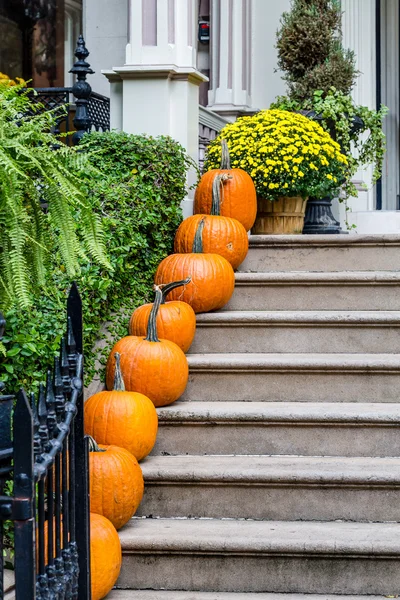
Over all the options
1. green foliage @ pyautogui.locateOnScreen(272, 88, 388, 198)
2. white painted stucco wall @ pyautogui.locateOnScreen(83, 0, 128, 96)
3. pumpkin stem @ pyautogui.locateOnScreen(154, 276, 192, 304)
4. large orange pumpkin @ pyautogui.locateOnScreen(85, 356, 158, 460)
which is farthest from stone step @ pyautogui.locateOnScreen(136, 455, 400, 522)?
white painted stucco wall @ pyautogui.locateOnScreen(83, 0, 128, 96)

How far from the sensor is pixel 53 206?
2549mm

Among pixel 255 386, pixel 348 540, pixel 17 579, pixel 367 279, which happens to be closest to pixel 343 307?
pixel 367 279

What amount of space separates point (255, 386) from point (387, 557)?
1.36 metres

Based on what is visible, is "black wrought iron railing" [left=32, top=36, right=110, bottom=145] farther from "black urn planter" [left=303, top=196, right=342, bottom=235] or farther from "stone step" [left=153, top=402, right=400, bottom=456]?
"stone step" [left=153, top=402, right=400, bottom=456]

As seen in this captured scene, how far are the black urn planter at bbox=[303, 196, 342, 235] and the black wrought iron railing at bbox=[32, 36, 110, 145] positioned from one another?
5.34 feet

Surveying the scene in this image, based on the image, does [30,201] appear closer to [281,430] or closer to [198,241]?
[281,430]

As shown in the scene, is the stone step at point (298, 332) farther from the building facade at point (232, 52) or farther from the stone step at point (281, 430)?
the building facade at point (232, 52)

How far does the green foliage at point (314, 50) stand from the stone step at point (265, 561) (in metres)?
4.36

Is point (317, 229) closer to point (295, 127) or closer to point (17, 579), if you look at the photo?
point (295, 127)

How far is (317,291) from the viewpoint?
551cm

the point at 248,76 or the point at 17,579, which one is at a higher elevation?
the point at 248,76

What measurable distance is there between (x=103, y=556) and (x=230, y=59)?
19.8 feet

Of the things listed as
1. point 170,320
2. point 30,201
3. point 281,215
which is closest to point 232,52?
point 281,215

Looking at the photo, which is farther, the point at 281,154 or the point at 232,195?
the point at 281,154
